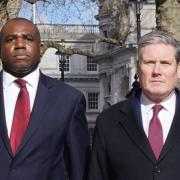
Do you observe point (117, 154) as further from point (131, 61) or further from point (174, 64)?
point (131, 61)

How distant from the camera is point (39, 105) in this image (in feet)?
15.8

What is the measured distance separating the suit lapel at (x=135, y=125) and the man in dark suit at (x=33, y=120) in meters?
0.47

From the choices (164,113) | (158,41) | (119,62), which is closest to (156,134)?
(164,113)

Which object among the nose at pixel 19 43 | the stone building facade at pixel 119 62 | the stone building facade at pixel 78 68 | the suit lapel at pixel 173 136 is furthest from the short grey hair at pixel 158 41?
the stone building facade at pixel 78 68

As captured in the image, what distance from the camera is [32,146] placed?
15.4 feet

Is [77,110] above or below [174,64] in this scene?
below

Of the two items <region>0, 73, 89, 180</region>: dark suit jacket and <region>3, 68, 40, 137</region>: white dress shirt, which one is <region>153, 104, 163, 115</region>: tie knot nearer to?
<region>0, 73, 89, 180</region>: dark suit jacket

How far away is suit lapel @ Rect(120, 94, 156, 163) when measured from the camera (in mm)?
4405

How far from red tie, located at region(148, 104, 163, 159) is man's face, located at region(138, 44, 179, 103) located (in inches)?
4.3

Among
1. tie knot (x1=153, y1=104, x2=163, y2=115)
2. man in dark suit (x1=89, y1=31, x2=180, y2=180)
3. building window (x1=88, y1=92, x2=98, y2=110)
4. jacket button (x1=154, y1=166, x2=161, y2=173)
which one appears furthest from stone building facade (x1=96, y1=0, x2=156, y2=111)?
jacket button (x1=154, y1=166, x2=161, y2=173)

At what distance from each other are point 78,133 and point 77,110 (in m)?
0.18

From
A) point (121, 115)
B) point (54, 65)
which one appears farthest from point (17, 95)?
point (54, 65)

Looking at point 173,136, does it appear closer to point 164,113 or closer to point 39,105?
point 164,113

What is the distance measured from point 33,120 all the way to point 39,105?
0.44 ft
